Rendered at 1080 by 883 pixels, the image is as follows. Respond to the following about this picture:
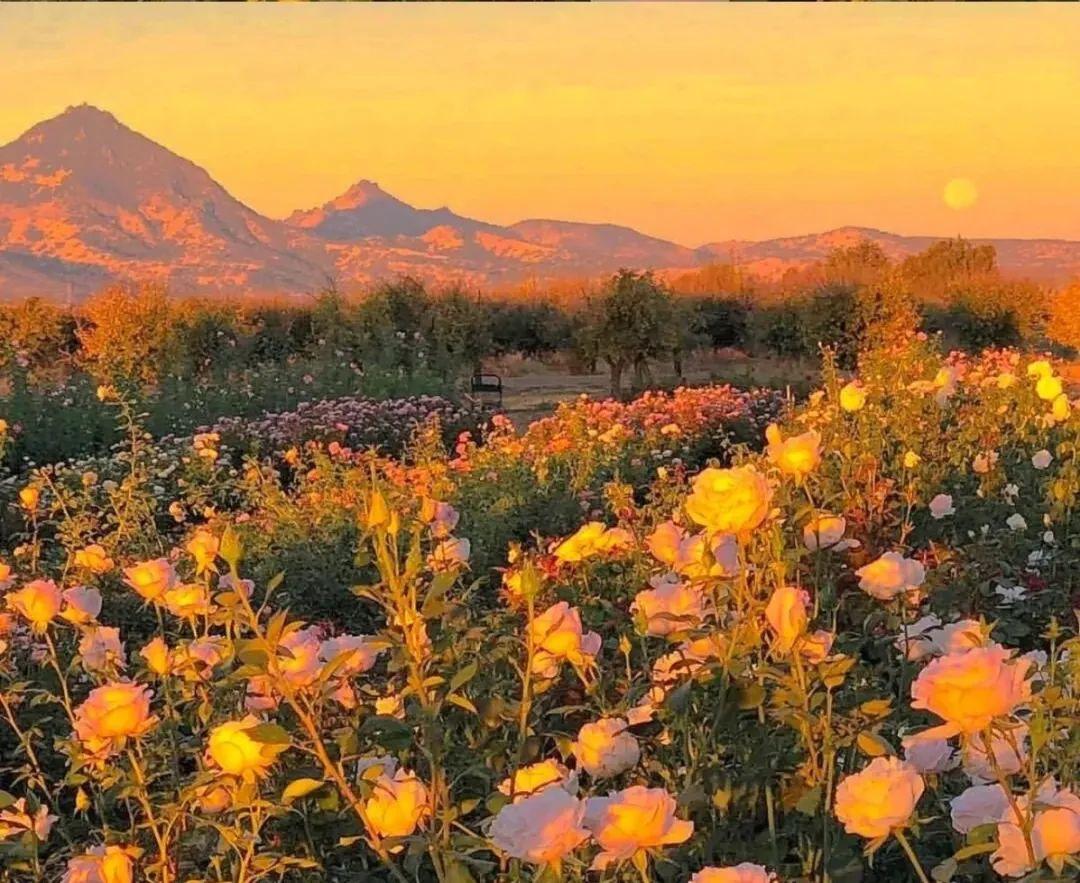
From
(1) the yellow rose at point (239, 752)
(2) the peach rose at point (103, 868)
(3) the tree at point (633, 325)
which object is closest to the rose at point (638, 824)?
(1) the yellow rose at point (239, 752)

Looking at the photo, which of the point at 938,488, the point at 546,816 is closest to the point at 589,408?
the point at 938,488

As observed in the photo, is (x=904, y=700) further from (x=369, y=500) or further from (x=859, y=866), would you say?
(x=369, y=500)

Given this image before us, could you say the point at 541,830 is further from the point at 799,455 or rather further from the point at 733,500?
the point at 799,455

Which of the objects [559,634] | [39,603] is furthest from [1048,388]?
[39,603]

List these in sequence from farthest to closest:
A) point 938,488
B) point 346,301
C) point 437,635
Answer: point 346,301 < point 938,488 < point 437,635

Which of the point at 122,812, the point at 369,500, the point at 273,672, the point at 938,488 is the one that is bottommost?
the point at 122,812

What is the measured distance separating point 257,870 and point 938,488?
3.89 m

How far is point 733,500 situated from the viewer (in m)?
1.49

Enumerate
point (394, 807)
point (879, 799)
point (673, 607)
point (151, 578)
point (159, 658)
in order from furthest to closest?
point (151, 578), point (159, 658), point (673, 607), point (394, 807), point (879, 799)

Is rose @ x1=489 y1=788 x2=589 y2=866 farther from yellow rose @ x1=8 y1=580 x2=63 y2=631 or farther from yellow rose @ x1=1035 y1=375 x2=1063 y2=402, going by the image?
yellow rose @ x1=1035 y1=375 x2=1063 y2=402

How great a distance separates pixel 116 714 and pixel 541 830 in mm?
721

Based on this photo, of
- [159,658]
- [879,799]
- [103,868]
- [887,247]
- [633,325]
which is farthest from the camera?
[887,247]

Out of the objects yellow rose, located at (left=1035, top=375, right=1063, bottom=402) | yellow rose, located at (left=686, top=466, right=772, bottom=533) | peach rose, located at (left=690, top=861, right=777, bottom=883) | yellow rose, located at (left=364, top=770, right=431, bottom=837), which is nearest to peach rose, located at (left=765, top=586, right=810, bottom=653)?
yellow rose, located at (left=686, top=466, right=772, bottom=533)

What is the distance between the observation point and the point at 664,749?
1.71m
